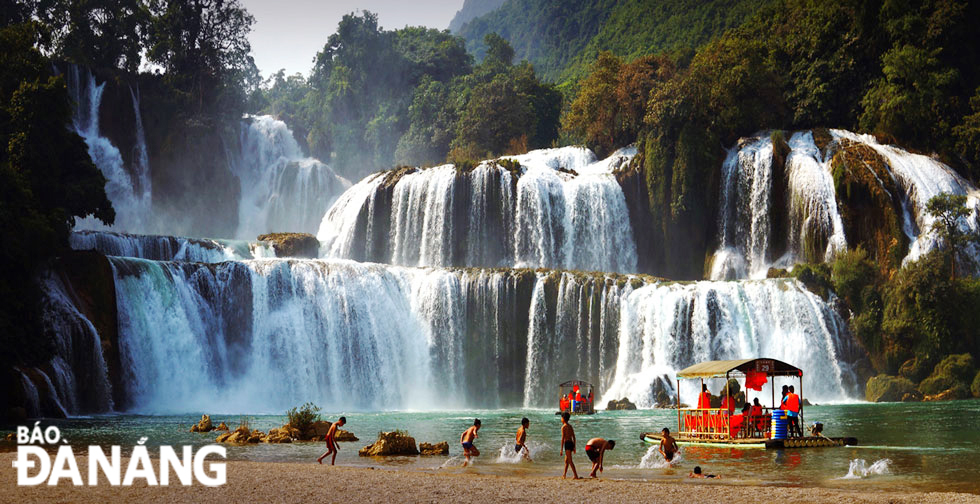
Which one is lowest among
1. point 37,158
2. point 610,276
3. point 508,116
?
point 610,276

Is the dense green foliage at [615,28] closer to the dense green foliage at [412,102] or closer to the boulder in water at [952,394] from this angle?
the dense green foliage at [412,102]

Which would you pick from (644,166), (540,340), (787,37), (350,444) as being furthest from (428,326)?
(787,37)

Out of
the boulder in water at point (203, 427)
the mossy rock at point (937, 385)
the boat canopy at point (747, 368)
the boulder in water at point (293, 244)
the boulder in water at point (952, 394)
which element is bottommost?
the boulder in water at point (203, 427)

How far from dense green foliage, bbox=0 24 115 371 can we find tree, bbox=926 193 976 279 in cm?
3450

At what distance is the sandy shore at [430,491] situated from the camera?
45.2ft

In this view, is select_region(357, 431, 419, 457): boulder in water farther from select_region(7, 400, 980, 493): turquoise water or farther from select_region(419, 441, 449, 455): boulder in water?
select_region(7, 400, 980, 493): turquoise water

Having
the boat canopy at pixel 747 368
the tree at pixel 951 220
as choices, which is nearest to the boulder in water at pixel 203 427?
the boat canopy at pixel 747 368

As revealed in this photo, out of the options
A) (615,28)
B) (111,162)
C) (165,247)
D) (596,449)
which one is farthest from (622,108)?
(615,28)

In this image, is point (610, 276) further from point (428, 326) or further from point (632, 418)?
point (632, 418)

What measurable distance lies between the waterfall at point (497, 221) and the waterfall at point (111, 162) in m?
16.3

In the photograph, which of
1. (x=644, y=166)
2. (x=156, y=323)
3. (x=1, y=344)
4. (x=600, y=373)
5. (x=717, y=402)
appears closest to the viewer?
(x=1, y=344)

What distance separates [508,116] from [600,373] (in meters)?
31.1

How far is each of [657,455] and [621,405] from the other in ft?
61.1

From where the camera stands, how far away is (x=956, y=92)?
5072 centimetres
